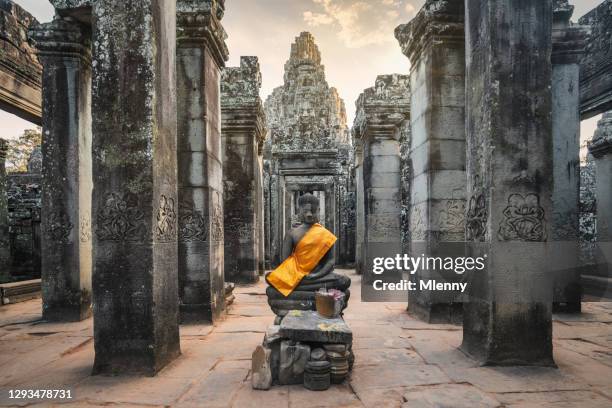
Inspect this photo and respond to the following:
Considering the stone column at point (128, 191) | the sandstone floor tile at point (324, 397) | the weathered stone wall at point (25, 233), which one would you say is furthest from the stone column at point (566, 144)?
the weathered stone wall at point (25, 233)

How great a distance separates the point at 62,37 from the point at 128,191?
386cm

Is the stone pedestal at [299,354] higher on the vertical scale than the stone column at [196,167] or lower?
lower

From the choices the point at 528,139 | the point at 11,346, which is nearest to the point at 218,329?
the point at 11,346

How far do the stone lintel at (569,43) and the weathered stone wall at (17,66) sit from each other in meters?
9.57

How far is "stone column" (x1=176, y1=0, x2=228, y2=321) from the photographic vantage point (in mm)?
4797

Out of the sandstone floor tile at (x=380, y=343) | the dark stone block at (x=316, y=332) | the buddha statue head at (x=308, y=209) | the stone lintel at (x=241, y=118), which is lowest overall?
the sandstone floor tile at (x=380, y=343)

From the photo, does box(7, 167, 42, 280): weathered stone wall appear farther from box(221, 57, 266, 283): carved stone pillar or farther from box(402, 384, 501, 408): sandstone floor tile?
box(402, 384, 501, 408): sandstone floor tile

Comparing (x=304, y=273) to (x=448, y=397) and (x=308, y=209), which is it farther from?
(x=448, y=397)

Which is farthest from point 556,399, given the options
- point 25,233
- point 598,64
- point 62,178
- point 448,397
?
point 25,233

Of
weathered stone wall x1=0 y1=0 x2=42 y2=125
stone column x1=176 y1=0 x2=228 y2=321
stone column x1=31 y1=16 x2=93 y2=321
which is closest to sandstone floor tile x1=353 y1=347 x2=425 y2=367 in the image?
stone column x1=176 y1=0 x2=228 y2=321

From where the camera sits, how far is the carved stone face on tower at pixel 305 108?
13344 mm

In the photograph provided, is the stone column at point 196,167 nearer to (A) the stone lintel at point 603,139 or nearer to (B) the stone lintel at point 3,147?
(B) the stone lintel at point 3,147

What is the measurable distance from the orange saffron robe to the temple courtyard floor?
753mm

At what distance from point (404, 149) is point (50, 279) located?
30.4ft
